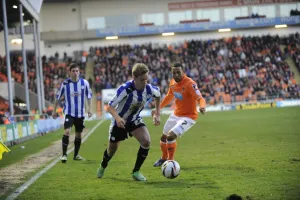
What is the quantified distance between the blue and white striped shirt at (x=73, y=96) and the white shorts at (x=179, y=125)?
2.68 metres

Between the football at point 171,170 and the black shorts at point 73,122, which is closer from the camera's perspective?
the football at point 171,170

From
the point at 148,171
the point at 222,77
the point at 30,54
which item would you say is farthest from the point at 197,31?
the point at 148,171

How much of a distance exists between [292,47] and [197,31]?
10321mm

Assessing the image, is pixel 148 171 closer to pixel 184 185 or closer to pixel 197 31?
pixel 184 185

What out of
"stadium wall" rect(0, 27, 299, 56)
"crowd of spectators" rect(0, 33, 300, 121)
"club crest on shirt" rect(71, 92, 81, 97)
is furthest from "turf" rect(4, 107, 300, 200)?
"stadium wall" rect(0, 27, 299, 56)

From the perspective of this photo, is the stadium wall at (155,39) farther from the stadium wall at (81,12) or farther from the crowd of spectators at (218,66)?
the stadium wall at (81,12)

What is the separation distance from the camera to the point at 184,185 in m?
6.87

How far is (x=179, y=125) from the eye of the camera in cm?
886

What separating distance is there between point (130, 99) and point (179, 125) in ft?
5.59

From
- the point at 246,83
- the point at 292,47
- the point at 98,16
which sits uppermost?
the point at 98,16

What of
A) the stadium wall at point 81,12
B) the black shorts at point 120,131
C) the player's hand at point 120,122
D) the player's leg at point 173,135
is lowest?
the player's leg at point 173,135

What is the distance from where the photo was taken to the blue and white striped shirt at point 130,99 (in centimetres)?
734

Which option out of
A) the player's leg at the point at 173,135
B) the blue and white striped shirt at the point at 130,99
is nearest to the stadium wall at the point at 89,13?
the player's leg at the point at 173,135

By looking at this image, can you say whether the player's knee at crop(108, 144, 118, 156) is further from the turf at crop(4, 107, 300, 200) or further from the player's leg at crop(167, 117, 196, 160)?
the player's leg at crop(167, 117, 196, 160)
